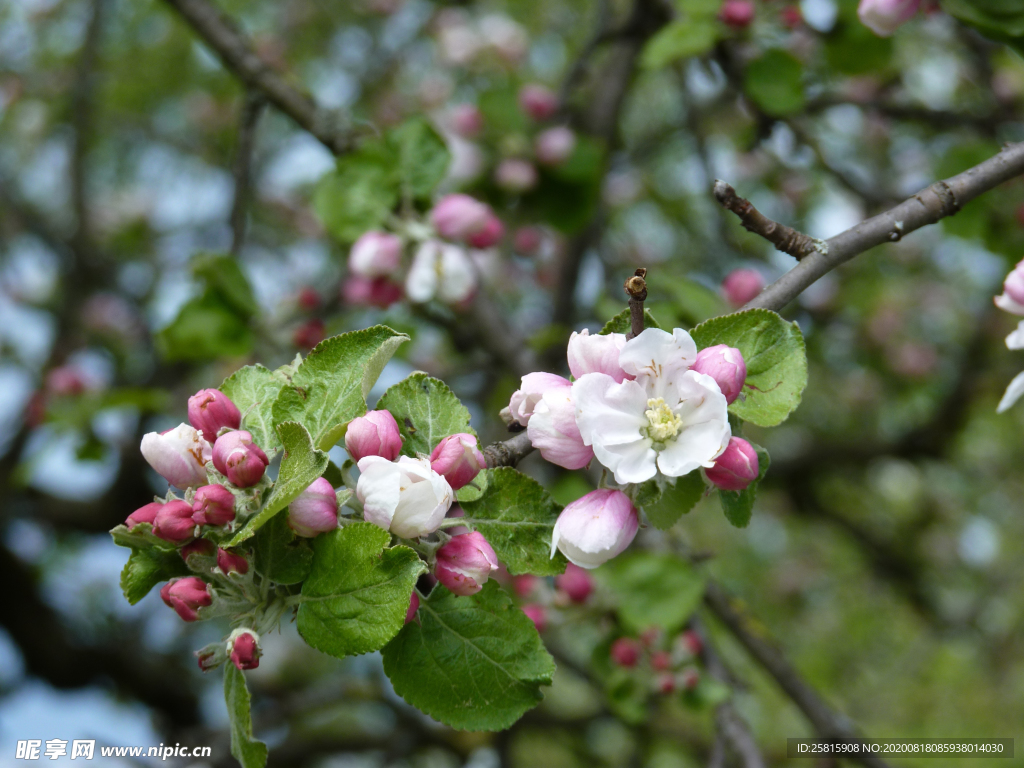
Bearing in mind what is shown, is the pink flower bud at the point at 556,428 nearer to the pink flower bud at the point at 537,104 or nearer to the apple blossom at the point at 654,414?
the apple blossom at the point at 654,414

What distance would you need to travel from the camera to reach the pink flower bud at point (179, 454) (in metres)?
0.72

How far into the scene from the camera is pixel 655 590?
1.54m

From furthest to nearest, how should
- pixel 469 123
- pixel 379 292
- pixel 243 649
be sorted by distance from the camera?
pixel 469 123, pixel 379 292, pixel 243 649

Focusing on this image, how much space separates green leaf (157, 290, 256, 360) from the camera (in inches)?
63.9

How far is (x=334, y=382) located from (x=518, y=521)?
24 cm

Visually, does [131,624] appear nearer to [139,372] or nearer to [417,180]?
[139,372]

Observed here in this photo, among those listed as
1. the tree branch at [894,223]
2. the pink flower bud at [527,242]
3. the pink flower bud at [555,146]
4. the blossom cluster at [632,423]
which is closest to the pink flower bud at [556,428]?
the blossom cluster at [632,423]

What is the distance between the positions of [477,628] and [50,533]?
420 cm

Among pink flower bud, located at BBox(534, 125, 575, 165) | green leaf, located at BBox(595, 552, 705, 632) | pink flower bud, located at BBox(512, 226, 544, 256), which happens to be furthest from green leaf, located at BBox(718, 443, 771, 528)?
pink flower bud, located at BBox(512, 226, 544, 256)

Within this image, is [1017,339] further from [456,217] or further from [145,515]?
[456,217]

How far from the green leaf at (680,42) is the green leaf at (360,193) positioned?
0.55 metres

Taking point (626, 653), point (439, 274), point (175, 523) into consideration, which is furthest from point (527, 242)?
point (175, 523)

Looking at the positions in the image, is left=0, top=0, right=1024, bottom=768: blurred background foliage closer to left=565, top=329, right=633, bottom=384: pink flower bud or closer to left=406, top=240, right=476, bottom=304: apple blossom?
left=406, top=240, right=476, bottom=304: apple blossom

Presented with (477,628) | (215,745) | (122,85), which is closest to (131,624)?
(215,745)
